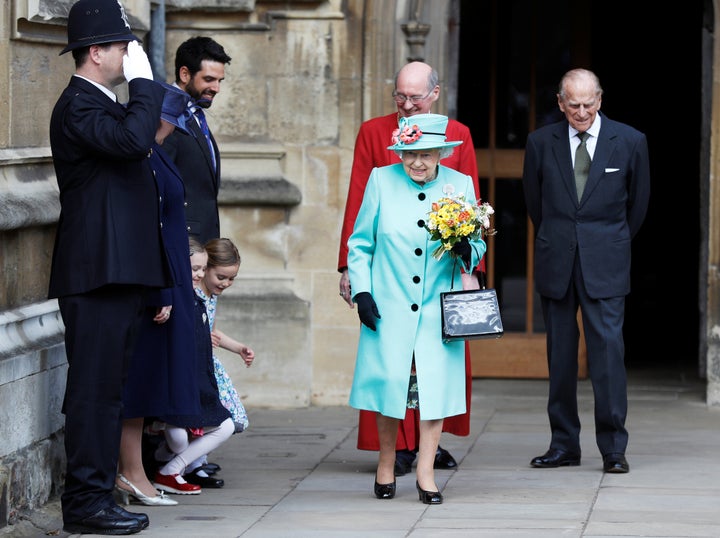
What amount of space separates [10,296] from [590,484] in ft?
8.43

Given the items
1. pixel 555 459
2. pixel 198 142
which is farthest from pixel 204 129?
pixel 555 459

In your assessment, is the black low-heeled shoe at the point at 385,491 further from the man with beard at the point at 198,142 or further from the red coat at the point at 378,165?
the man with beard at the point at 198,142

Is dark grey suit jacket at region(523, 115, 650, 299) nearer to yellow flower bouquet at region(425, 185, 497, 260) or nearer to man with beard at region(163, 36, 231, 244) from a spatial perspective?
yellow flower bouquet at region(425, 185, 497, 260)

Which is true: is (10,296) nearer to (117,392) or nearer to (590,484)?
(117,392)

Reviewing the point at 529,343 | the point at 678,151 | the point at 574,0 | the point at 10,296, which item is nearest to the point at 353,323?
the point at 529,343

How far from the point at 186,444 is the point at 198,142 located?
1.32m

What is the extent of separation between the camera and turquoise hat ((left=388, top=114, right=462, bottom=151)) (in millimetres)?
6695

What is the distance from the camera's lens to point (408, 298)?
677 cm

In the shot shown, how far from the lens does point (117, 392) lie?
246 inches

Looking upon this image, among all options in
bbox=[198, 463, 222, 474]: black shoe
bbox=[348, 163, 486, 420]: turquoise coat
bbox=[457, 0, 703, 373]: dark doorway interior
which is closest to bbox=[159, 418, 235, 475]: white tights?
bbox=[198, 463, 222, 474]: black shoe

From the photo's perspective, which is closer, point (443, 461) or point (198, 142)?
point (198, 142)

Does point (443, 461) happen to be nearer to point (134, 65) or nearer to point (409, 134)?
point (409, 134)

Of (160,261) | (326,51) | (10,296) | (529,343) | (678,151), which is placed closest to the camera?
(160,261)

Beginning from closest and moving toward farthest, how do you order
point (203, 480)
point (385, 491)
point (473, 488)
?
point (385, 491) < point (473, 488) < point (203, 480)
